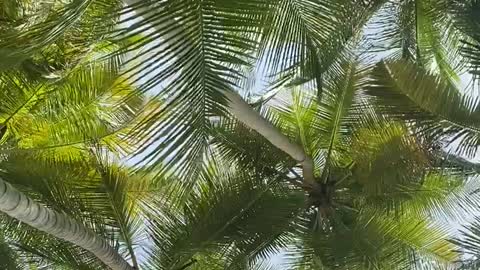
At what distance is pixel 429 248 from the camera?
24.2ft

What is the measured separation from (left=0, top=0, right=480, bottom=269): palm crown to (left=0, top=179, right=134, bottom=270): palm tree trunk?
0.05m

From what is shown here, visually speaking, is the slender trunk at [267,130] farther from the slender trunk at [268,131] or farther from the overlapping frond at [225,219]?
the overlapping frond at [225,219]

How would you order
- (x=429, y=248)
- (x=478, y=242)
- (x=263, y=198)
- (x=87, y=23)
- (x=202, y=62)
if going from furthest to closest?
(x=429, y=248), (x=263, y=198), (x=478, y=242), (x=87, y=23), (x=202, y=62)

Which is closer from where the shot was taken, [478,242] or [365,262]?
[478,242]

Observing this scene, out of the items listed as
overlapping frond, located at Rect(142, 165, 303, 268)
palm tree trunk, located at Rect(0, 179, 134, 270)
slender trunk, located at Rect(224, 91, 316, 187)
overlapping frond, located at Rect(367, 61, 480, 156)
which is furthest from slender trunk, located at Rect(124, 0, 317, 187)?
palm tree trunk, located at Rect(0, 179, 134, 270)

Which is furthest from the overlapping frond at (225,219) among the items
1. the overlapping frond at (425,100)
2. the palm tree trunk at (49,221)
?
the overlapping frond at (425,100)

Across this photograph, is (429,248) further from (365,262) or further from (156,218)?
(156,218)

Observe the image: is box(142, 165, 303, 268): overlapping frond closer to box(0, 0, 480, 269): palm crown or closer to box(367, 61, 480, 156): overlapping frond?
box(0, 0, 480, 269): palm crown

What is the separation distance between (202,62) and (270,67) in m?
1.07

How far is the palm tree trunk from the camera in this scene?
4.60 metres

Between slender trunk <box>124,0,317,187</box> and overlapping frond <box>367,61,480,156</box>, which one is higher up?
overlapping frond <box>367,61,480,156</box>

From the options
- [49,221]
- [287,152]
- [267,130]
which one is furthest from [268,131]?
[49,221]

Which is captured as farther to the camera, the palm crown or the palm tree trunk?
the palm crown

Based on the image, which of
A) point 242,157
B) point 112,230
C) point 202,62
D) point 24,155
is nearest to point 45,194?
point 24,155
